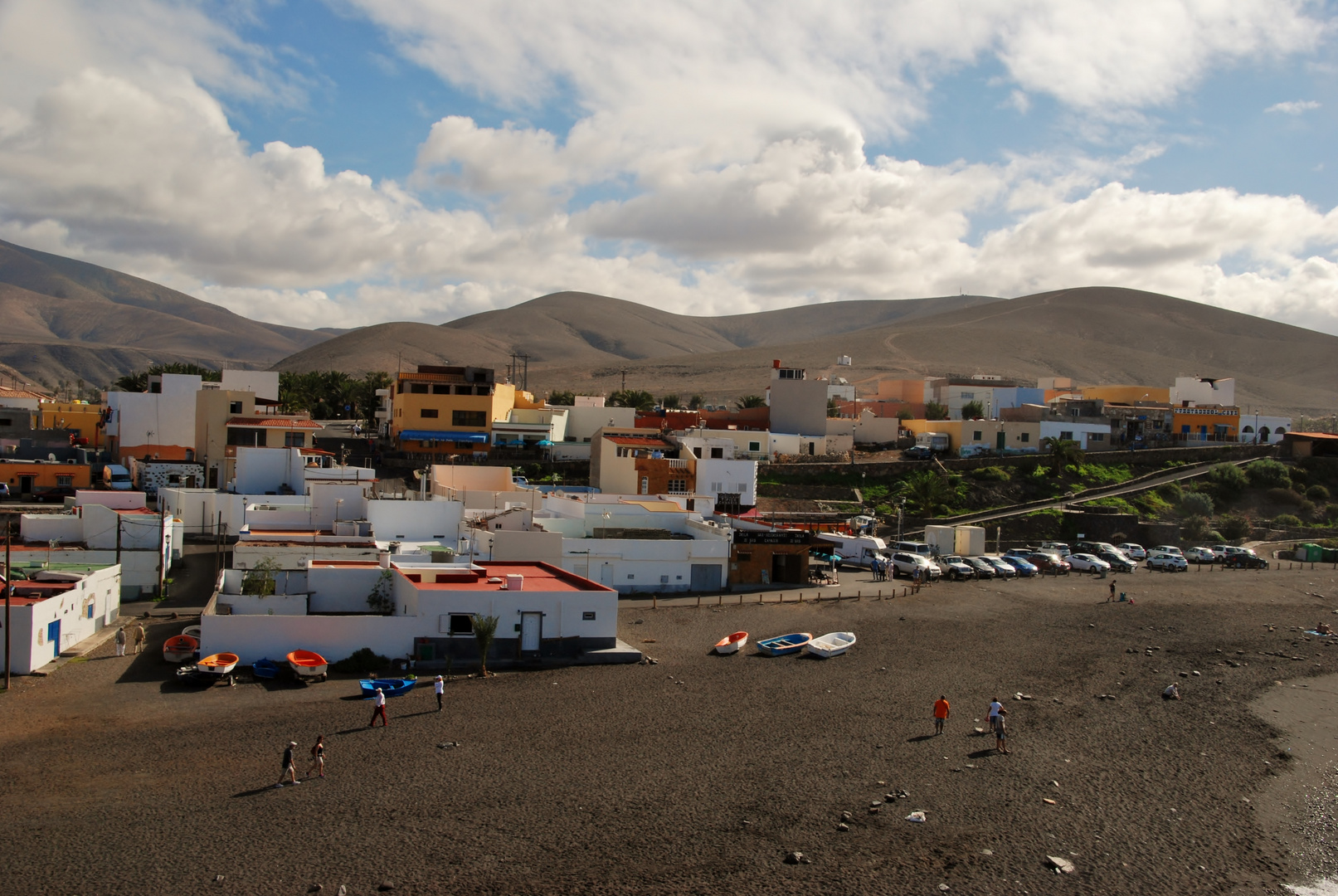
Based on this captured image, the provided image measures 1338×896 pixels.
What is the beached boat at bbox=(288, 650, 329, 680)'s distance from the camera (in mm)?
21969

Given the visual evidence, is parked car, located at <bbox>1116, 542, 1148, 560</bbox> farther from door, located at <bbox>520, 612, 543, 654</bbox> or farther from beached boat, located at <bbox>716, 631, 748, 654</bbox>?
door, located at <bbox>520, 612, 543, 654</bbox>

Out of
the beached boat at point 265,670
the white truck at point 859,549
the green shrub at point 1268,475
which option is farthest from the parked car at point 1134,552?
the beached boat at point 265,670

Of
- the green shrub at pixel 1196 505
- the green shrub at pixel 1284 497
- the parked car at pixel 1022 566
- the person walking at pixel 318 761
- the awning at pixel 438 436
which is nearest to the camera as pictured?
the person walking at pixel 318 761

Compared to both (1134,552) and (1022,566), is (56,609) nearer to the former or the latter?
(1022,566)

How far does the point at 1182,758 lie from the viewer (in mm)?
19672

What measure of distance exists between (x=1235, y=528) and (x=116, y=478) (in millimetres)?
56686

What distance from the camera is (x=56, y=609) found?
74.2 ft

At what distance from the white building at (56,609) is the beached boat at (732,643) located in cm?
1599

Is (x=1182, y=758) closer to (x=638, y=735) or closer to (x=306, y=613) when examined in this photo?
(x=638, y=735)

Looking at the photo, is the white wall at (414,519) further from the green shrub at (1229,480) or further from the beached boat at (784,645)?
the green shrub at (1229,480)

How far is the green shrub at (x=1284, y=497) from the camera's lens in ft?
183

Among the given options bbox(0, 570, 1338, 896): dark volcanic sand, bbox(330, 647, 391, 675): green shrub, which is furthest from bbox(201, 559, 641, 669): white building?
bbox(0, 570, 1338, 896): dark volcanic sand

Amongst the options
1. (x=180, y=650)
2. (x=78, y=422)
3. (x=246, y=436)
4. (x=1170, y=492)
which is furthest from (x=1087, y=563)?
(x=78, y=422)

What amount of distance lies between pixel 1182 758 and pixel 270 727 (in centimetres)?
1827
